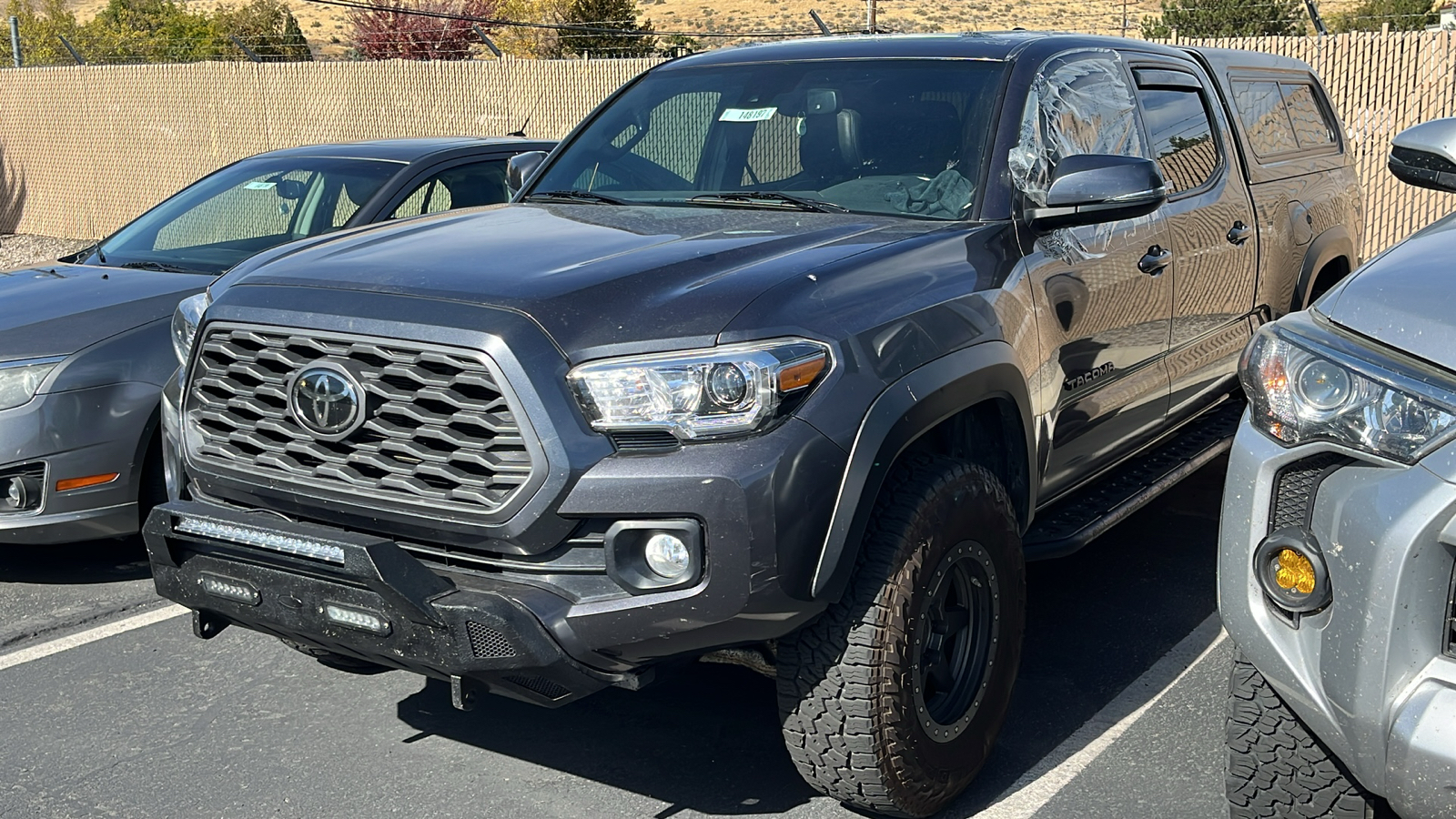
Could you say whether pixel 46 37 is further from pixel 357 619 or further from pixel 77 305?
pixel 357 619

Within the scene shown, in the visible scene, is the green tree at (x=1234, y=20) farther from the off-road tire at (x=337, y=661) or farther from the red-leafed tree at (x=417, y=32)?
the off-road tire at (x=337, y=661)

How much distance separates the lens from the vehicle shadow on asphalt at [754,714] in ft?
11.8

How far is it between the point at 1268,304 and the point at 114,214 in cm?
1832

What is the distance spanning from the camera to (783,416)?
2.88m

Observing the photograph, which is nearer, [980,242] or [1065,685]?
[980,242]

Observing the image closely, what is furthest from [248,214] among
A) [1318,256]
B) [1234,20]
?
[1234,20]

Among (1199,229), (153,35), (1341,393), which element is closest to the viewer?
(1341,393)

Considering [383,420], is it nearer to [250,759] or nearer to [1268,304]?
[250,759]

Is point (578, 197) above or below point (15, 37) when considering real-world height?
below

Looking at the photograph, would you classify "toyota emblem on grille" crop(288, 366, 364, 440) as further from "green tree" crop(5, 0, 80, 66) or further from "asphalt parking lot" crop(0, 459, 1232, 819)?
"green tree" crop(5, 0, 80, 66)

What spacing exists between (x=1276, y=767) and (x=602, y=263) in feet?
5.88

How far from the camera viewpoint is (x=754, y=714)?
4020 mm

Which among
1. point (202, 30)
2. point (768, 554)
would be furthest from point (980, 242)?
point (202, 30)

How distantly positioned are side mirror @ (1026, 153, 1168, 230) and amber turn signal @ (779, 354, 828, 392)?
1.14 meters
